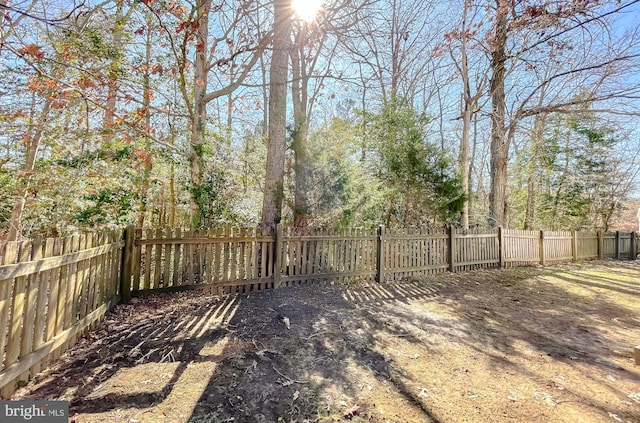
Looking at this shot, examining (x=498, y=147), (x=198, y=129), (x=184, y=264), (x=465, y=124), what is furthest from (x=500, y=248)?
(x=198, y=129)

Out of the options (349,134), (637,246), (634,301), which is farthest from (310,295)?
(637,246)

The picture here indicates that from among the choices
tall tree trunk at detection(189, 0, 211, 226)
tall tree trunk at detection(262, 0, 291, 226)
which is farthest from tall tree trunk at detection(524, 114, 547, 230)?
tall tree trunk at detection(189, 0, 211, 226)

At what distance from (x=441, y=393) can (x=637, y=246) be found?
18.2 metres

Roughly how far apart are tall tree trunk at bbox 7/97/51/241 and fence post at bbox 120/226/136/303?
8.74 feet

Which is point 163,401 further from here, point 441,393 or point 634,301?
point 634,301

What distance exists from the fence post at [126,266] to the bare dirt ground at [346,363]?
0.61 ft

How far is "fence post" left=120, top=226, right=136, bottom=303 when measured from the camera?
3.90 m

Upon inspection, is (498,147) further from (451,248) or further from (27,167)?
(27,167)

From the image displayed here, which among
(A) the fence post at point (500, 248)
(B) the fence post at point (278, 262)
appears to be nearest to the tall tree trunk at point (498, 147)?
(A) the fence post at point (500, 248)

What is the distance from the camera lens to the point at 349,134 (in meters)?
6.90

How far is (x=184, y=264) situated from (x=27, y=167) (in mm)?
4077

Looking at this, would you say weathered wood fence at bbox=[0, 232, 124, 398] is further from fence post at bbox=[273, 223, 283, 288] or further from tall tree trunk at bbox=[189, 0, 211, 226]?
fence post at bbox=[273, 223, 283, 288]

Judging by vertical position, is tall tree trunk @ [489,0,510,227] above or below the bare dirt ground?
above

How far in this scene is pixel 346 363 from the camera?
Result: 106 inches
